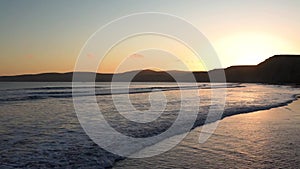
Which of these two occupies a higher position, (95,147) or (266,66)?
(266,66)

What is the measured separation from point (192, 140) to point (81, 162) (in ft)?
14.9

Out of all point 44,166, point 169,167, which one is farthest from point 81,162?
point 169,167

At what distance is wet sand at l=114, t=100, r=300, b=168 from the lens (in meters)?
7.71

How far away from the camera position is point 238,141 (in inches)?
416

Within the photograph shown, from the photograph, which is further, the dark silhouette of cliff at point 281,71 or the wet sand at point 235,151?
the dark silhouette of cliff at point 281,71

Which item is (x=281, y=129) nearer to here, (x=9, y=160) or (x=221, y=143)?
(x=221, y=143)

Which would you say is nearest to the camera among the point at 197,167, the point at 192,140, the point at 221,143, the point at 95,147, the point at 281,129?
the point at 197,167

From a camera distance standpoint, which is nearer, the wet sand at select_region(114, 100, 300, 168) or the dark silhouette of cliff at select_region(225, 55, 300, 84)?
the wet sand at select_region(114, 100, 300, 168)

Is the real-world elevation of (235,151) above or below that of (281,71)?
below

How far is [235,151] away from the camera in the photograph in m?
9.02

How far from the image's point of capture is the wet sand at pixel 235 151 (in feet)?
25.3

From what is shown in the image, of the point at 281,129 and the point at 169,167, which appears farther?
the point at 281,129

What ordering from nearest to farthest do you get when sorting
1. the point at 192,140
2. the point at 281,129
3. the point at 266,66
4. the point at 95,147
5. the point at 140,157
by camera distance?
the point at 140,157 → the point at 95,147 → the point at 192,140 → the point at 281,129 → the point at 266,66

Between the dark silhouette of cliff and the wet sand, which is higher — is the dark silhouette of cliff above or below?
above
